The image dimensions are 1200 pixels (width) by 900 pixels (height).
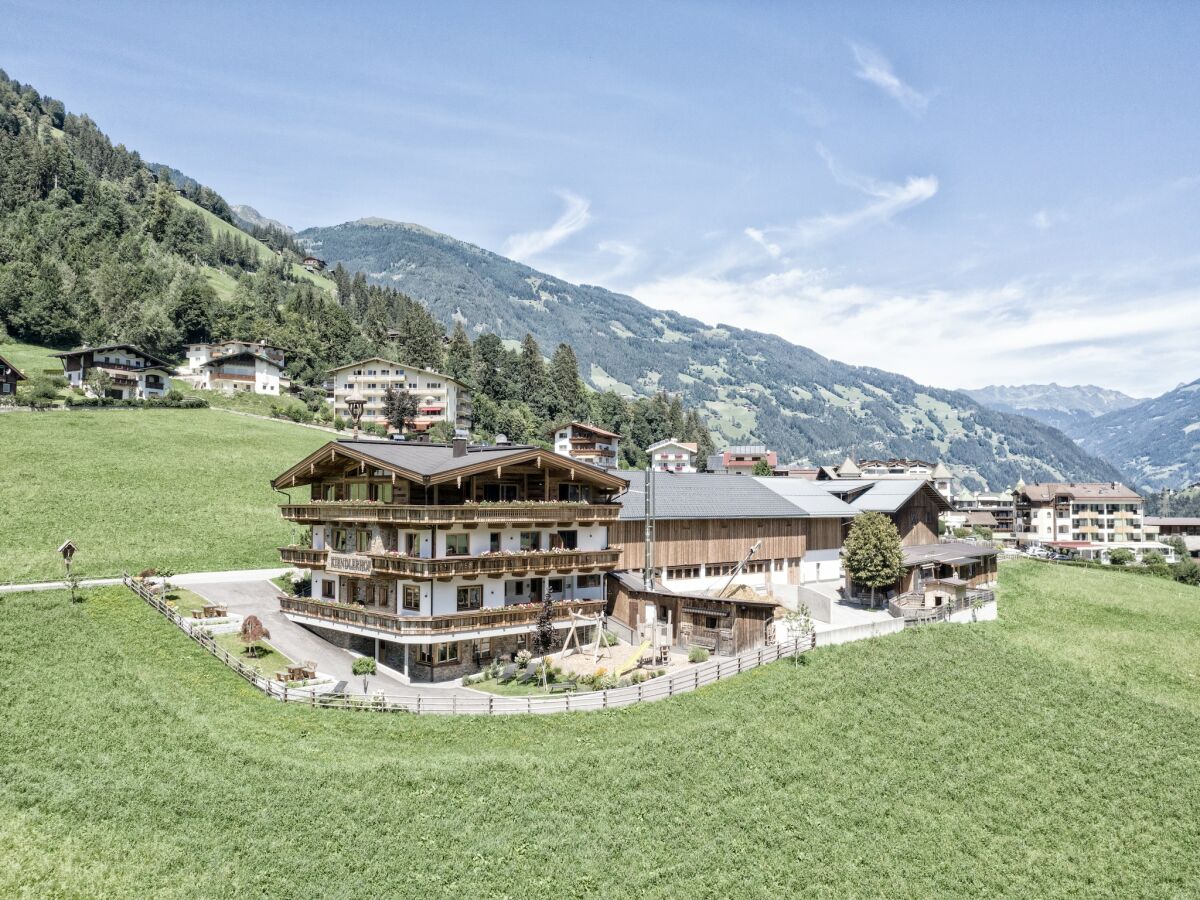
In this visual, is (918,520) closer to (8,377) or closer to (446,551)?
(446,551)

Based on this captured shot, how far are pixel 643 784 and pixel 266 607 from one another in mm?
26655

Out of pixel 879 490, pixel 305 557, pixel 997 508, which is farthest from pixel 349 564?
pixel 997 508

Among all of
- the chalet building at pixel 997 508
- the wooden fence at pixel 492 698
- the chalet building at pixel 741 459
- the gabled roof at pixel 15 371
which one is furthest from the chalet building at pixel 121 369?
the chalet building at pixel 997 508

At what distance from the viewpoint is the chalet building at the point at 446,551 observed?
34.6 m

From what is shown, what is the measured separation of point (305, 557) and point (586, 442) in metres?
82.9

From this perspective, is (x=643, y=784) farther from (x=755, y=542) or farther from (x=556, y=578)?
(x=755, y=542)

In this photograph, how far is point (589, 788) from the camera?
2409 cm

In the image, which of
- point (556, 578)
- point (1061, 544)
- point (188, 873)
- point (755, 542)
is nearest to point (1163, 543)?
point (1061, 544)

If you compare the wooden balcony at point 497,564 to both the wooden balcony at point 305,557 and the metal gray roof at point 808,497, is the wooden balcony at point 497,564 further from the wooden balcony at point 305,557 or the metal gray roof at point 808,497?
the metal gray roof at point 808,497

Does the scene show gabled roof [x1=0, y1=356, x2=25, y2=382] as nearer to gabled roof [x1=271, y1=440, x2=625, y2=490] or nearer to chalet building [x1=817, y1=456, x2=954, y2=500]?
gabled roof [x1=271, y1=440, x2=625, y2=490]

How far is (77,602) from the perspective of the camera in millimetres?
36906

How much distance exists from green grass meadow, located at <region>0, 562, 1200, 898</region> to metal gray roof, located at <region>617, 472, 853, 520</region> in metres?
15.3

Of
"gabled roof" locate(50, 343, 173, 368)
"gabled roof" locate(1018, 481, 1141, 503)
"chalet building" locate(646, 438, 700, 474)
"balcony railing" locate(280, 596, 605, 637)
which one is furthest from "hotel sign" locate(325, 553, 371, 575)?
"gabled roof" locate(1018, 481, 1141, 503)

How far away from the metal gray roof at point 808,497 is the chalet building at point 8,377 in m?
81.9
